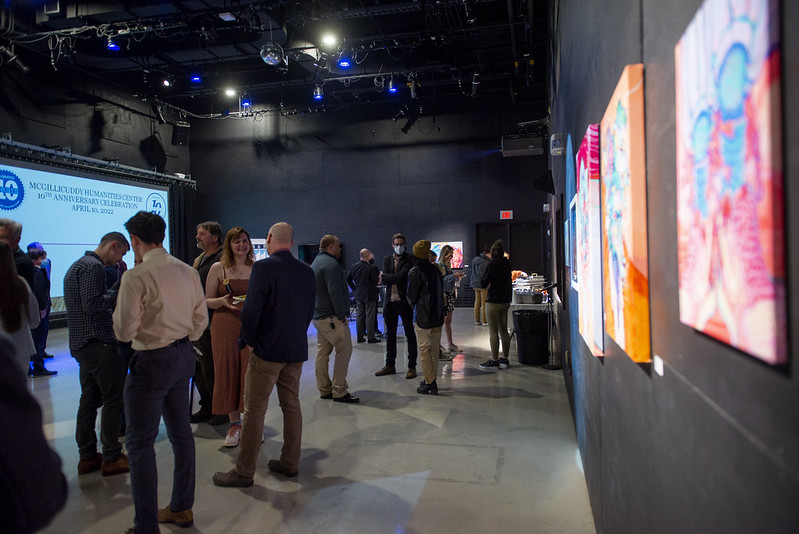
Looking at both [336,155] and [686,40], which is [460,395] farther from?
[336,155]

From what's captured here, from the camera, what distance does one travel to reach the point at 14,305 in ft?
9.59

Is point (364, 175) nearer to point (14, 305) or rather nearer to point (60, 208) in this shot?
point (60, 208)

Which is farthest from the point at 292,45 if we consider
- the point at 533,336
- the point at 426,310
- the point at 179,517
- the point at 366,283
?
the point at 179,517

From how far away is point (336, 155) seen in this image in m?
15.7

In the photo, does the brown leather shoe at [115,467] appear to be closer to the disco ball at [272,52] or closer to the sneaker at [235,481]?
the sneaker at [235,481]

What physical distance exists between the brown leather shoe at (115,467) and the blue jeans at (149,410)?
1.15 meters

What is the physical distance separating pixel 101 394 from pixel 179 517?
1289 mm

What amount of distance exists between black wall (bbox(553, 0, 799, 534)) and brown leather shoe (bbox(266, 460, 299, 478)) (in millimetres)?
2126

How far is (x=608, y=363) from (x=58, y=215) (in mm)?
12076

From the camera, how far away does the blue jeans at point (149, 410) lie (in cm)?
262

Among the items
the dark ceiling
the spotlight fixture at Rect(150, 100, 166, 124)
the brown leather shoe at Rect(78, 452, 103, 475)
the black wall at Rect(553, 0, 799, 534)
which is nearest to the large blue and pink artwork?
the black wall at Rect(553, 0, 799, 534)

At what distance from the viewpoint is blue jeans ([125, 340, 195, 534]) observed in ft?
8.59

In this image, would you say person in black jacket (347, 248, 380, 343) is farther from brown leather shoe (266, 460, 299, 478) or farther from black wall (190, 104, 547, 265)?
black wall (190, 104, 547, 265)

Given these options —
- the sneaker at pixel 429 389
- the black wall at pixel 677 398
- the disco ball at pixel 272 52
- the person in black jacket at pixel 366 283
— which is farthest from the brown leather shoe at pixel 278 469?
the disco ball at pixel 272 52
